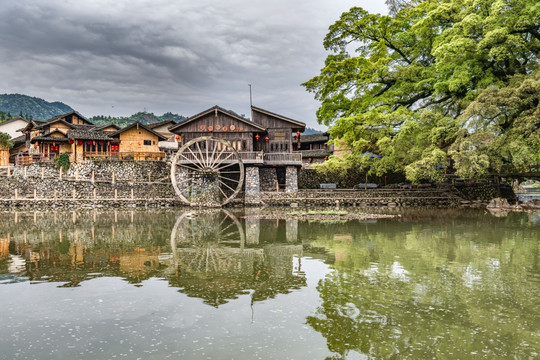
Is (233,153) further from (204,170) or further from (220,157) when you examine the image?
(204,170)

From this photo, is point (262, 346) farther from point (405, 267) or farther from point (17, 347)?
point (405, 267)

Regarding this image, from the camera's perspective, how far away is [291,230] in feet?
62.2

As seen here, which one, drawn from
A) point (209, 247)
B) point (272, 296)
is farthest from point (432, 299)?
point (209, 247)

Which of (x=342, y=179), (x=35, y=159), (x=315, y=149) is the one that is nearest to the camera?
(x=35, y=159)

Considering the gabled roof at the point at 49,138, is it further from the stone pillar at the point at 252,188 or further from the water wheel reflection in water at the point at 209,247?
the water wheel reflection in water at the point at 209,247

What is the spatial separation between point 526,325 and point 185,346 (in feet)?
20.1

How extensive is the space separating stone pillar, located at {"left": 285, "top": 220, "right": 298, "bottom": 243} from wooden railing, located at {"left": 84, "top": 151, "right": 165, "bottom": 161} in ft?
71.2

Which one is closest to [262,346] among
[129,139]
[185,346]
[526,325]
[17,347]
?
[185,346]

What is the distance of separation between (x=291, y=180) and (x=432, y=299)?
26.4 meters

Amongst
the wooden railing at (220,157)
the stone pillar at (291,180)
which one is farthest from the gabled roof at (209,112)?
the stone pillar at (291,180)

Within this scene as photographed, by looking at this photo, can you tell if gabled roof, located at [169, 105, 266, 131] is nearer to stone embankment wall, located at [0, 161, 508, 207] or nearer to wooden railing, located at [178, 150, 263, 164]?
wooden railing, located at [178, 150, 263, 164]

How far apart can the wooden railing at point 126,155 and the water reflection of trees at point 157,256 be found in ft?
54.0

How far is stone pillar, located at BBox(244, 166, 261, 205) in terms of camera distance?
1289 inches

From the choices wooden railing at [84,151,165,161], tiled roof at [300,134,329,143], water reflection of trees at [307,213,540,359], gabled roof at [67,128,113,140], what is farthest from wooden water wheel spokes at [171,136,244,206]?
water reflection of trees at [307,213,540,359]
